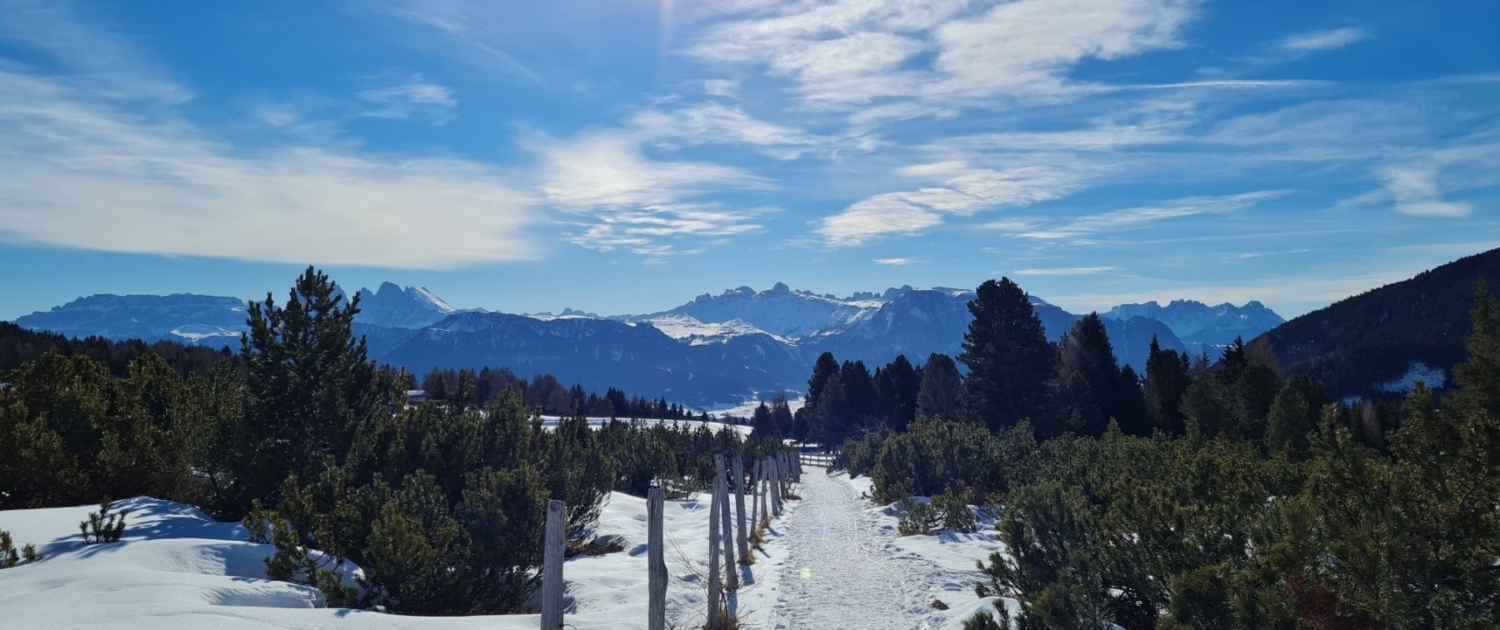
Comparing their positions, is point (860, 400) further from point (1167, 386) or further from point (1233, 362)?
point (1233, 362)

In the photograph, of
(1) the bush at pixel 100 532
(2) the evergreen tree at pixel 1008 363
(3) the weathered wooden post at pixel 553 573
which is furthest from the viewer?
(2) the evergreen tree at pixel 1008 363

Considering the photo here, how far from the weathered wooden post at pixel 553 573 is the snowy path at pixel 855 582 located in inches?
186

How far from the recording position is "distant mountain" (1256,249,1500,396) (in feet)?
308

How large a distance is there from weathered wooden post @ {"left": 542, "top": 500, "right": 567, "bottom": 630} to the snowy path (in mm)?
4735

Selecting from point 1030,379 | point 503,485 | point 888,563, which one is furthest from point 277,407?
point 1030,379

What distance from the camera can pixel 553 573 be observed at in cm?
671

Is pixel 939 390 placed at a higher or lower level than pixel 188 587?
higher

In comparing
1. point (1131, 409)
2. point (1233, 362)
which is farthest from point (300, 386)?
point (1131, 409)

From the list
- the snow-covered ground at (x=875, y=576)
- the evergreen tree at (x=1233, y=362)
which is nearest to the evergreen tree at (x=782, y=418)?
the evergreen tree at (x=1233, y=362)

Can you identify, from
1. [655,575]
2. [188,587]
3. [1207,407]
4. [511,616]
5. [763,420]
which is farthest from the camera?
[763,420]

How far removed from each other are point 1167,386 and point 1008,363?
8.34m

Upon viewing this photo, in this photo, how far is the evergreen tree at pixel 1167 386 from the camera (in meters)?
39.0

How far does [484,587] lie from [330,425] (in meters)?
5.72

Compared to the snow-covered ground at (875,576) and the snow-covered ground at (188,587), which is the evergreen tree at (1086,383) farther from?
the snow-covered ground at (188,587)
